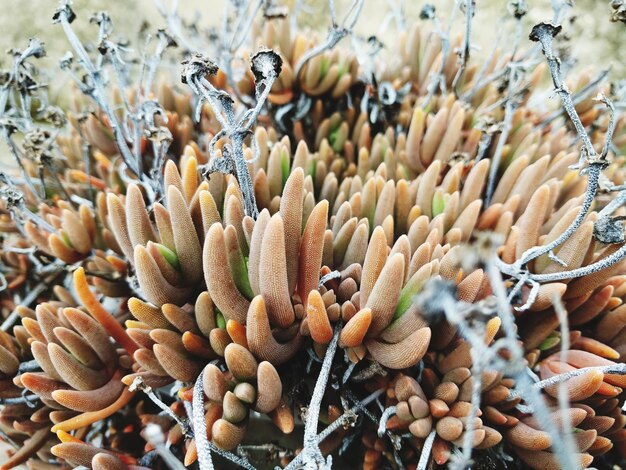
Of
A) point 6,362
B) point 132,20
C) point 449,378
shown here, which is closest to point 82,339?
point 6,362

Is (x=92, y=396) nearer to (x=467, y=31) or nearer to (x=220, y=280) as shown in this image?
(x=220, y=280)

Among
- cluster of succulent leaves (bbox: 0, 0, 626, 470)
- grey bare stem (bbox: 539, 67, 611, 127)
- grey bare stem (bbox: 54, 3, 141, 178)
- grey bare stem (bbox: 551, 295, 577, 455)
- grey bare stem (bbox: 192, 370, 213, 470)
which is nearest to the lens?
grey bare stem (bbox: 551, 295, 577, 455)

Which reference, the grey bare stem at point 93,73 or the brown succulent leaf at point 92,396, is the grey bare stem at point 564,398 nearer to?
the brown succulent leaf at point 92,396

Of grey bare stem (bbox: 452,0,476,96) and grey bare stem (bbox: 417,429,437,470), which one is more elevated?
grey bare stem (bbox: 452,0,476,96)

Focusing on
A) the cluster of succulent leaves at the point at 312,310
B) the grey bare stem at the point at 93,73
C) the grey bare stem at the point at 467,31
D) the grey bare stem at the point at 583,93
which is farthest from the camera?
the grey bare stem at the point at 583,93

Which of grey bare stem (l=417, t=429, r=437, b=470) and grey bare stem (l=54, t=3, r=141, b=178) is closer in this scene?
grey bare stem (l=417, t=429, r=437, b=470)

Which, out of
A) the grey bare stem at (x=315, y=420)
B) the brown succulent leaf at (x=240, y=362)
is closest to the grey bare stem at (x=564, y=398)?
the grey bare stem at (x=315, y=420)

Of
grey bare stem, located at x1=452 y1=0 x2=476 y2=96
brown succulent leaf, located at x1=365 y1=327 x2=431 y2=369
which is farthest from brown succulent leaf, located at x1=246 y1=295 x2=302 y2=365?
grey bare stem, located at x1=452 y1=0 x2=476 y2=96

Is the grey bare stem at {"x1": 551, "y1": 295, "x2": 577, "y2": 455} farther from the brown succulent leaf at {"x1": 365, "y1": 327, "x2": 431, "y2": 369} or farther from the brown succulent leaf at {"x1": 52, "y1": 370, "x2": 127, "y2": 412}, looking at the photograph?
the brown succulent leaf at {"x1": 52, "y1": 370, "x2": 127, "y2": 412}

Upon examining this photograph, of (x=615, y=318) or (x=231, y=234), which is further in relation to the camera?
(x=615, y=318)

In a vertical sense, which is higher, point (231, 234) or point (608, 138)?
point (608, 138)

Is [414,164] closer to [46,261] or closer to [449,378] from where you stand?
[449,378]
